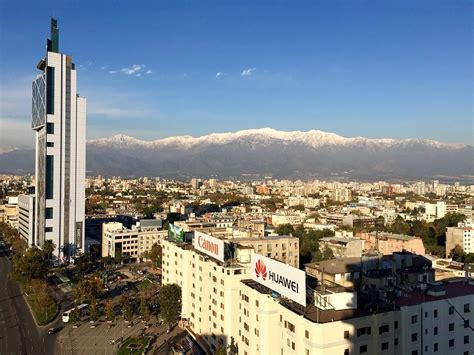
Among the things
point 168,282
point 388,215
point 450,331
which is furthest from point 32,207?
point 388,215

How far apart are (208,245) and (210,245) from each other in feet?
0.90

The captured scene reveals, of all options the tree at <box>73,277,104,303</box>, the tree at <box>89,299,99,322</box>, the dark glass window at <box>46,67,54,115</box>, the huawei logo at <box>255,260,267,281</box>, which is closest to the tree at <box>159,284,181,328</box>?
the tree at <box>89,299,99,322</box>

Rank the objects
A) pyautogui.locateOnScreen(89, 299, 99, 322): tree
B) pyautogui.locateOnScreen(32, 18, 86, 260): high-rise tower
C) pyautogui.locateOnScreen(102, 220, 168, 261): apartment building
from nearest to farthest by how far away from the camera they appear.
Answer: pyautogui.locateOnScreen(89, 299, 99, 322): tree < pyautogui.locateOnScreen(32, 18, 86, 260): high-rise tower < pyautogui.locateOnScreen(102, 220, 168, 261): apartment building

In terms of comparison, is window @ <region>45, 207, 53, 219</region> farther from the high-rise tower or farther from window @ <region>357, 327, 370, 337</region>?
window @ <region>357, 327, 370, 337</region>

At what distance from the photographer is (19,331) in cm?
2253

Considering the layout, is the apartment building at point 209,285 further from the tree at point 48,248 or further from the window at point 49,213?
the window at point 49,213

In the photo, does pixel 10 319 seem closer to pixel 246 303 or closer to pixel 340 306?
pixel 246 303

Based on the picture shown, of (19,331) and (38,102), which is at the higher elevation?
(38,102)

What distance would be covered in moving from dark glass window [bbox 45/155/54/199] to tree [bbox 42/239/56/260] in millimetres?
4028

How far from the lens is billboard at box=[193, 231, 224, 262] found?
18.9 metres

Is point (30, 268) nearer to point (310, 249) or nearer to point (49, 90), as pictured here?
point (49, 90)

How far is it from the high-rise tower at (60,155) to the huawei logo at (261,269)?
29.0 meters

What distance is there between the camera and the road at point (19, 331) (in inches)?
797

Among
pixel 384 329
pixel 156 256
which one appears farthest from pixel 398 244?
pixel 384 329
